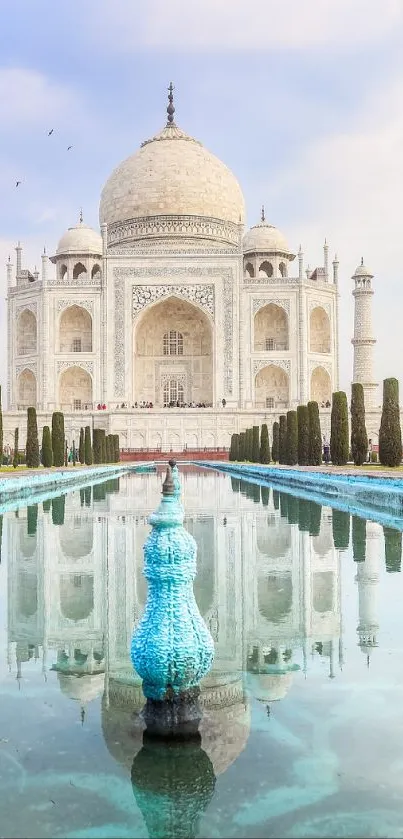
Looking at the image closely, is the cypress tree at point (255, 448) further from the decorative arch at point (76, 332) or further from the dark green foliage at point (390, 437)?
the decorative arch at point (76, 332)

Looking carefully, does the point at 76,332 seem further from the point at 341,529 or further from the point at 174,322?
the point at 341,529

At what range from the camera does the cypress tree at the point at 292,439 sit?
18.3m

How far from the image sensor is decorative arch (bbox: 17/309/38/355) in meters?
30.1

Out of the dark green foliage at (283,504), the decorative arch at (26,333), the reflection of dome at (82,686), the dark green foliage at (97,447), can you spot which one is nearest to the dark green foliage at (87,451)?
the dark green foliage at (97,447)

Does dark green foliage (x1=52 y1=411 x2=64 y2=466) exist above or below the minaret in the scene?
below

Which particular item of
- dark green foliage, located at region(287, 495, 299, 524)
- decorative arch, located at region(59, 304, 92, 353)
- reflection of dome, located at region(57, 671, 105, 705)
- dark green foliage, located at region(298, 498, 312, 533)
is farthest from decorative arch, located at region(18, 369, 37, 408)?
reflection of dome, located at region(57, 671, 105, 705)

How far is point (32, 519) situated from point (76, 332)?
2400 cm

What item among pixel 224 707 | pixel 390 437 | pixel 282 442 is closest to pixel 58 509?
pixel 224 707

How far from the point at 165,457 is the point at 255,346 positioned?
658cm

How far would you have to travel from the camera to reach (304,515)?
6.92m

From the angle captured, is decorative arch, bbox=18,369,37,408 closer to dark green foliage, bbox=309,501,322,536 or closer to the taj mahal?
the taj mahal

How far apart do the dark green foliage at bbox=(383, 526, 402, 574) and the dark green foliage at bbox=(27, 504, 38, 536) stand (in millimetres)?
2163

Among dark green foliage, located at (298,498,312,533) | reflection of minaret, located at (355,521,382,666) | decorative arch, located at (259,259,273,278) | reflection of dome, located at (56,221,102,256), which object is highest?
reflection of dome, located at (56,221,102,256)

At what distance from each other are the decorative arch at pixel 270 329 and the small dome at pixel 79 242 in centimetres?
605
